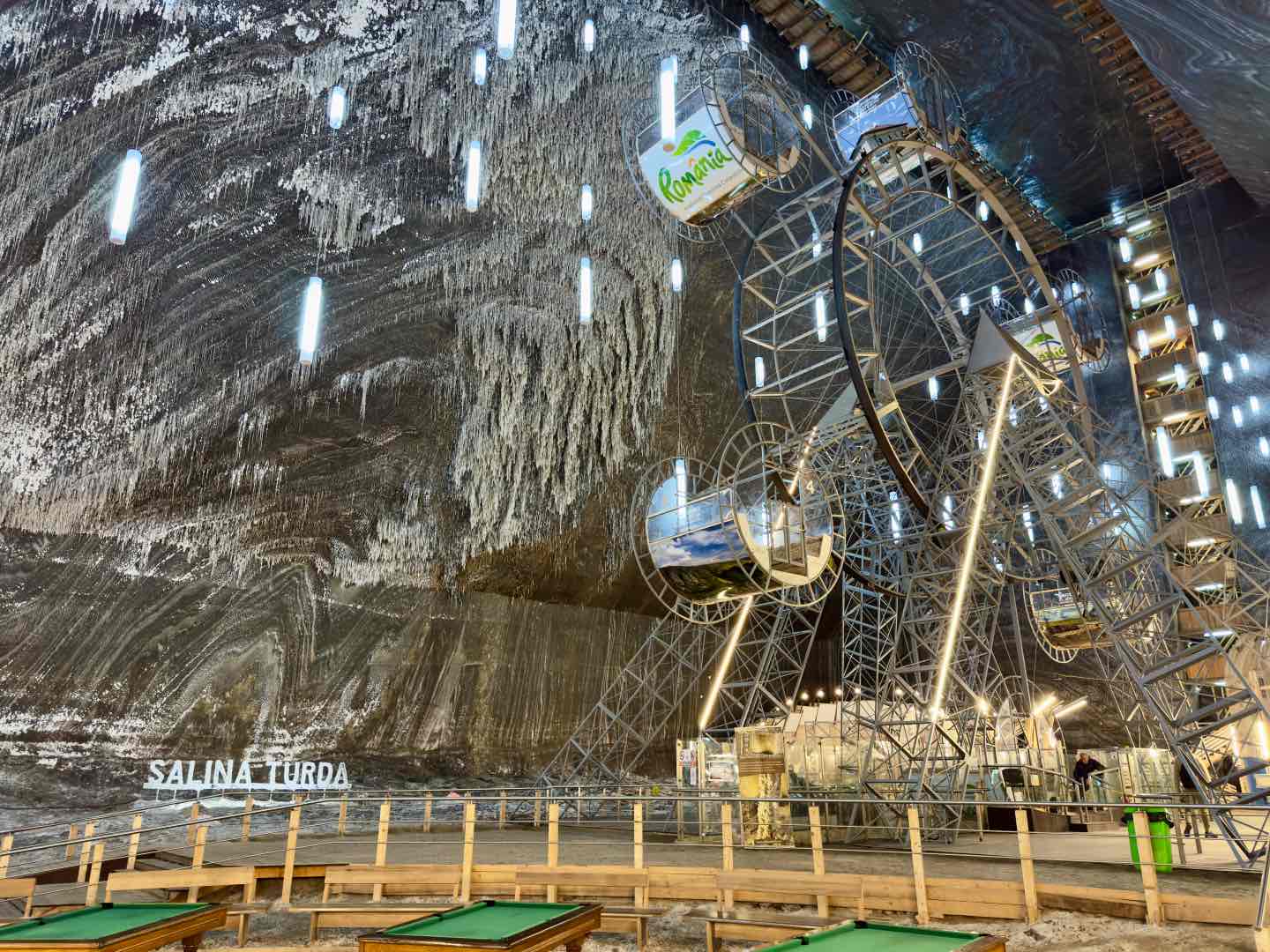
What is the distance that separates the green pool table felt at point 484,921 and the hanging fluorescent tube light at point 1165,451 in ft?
78.6

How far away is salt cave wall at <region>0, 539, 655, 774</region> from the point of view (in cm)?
1060

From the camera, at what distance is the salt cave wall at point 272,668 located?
10602 mm

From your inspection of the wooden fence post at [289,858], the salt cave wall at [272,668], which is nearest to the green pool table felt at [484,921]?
the wooden fence post at [289,858]

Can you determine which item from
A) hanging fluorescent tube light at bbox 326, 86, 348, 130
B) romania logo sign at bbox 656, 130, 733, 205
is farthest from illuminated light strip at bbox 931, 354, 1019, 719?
hanging fluorescent tube light at bbox 326, 86, 348, 130

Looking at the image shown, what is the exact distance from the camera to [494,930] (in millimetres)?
3492

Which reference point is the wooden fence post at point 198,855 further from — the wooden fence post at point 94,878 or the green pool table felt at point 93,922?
the green pool table felt at point 93,922

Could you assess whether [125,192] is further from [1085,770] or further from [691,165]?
[1085,770]

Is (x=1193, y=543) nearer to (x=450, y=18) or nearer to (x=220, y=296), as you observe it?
(x=450, y=18)

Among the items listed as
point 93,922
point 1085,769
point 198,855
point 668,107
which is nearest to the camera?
point 93,922

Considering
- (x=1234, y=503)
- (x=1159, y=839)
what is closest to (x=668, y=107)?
(x=1159, y=839)

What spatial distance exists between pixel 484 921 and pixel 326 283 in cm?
1074

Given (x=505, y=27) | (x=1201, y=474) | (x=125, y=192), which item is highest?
(x=1201, y=474)

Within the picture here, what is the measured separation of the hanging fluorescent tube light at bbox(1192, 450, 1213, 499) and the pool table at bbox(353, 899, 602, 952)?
80.2 ft

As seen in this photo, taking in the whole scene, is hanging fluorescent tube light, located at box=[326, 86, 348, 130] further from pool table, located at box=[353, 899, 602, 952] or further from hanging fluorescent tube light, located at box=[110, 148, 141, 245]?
pool table, located at box=[353, 899, 602, 952]
